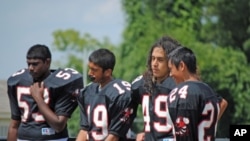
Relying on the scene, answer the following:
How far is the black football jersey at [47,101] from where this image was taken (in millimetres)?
8914

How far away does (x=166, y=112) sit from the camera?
812cm

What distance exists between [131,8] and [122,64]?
142 inches

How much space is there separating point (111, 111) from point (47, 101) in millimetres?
652

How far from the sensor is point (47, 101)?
8906 mm

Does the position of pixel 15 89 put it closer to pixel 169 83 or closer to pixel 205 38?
pixel 169 83

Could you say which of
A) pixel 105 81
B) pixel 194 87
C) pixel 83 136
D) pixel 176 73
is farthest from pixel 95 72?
pixel 194 87

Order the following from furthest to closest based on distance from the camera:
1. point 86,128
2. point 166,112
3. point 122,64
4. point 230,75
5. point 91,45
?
point 91,45, point 122,64, point 230,75, point 86,128, point 166,112

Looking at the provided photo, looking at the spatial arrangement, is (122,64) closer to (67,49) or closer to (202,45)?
(202,45)

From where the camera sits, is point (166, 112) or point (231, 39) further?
point (231, 39)

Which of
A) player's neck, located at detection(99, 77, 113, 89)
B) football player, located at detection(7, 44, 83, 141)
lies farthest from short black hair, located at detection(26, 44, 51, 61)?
player's neck, located at detection(99, 77, 113, 89)

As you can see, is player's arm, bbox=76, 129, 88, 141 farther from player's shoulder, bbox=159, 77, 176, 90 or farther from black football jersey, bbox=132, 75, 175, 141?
player's shoulder, bbox=159, 77, 176, 90

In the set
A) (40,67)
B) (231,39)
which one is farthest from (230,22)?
(40,67)

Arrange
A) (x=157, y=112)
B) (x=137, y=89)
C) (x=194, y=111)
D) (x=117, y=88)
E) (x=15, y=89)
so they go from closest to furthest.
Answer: (x=194, y=111) → (x=157, y=112) → (x=137, y=89) → (x=117, y=88) → (x=15, y=89)

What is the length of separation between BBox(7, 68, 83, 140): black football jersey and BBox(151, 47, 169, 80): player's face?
3.35 feet
